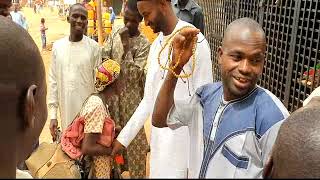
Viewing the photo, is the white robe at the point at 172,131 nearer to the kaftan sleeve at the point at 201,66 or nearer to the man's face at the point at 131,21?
the kaftan sleeve at the point at 201,66

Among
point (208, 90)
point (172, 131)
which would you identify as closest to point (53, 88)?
point (172, 131)

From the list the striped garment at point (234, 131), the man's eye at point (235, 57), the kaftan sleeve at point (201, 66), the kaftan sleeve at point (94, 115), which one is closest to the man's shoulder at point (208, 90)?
the striped garment at point (234, 131)

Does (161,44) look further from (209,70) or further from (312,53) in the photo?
(312,53)

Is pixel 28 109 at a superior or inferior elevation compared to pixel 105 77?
superior

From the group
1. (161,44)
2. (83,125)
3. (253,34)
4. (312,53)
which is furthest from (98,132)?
(312,53)

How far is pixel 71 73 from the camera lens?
423 centimetres

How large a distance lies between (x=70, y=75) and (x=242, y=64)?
258cm

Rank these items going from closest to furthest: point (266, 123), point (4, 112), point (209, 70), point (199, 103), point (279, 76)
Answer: point (4, 112)
point (266, 123)
point (199, 103)
point (209, 70)
point (279, 76)

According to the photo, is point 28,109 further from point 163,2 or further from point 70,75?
point 70,75

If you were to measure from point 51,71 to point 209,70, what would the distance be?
89.9 inches

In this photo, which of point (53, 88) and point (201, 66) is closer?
point (201, 66)

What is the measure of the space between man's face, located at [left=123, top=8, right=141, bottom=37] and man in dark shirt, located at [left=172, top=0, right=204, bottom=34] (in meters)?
0.69

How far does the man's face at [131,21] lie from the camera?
4430 mm

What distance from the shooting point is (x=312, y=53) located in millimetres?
3660
